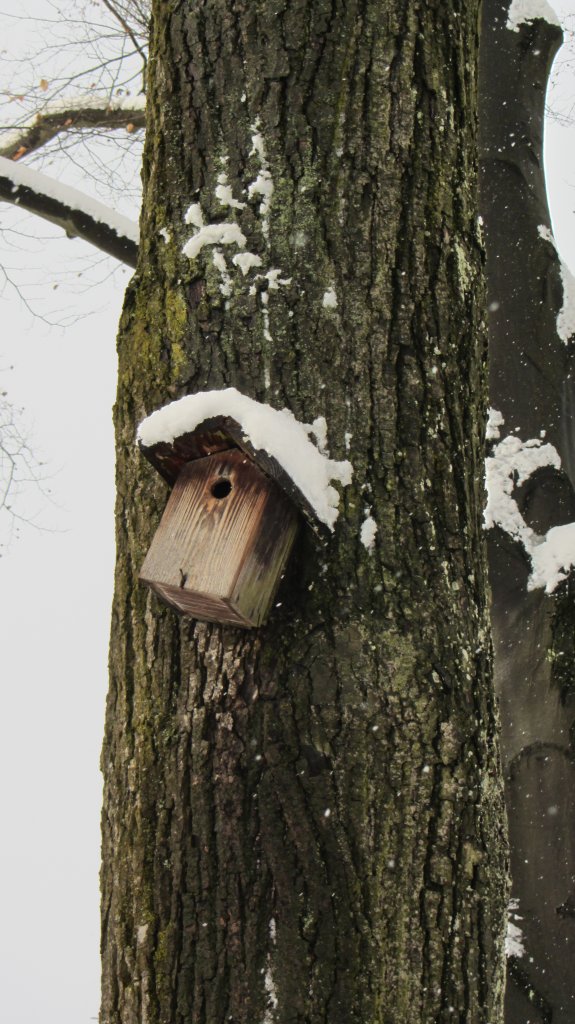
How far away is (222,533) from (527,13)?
10.1ft

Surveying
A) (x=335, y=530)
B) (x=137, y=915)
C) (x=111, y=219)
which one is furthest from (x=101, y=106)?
(x=137, y=915)

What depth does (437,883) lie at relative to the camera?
1327mm

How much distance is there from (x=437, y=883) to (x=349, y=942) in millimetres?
162

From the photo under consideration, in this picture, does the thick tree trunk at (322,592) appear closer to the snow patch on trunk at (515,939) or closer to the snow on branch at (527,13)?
the snow patch on trunk at (515,939)

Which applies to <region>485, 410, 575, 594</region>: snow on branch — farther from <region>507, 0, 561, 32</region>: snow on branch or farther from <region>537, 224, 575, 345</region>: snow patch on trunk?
<region>507, 0, 561, 32</region>: snow on branch

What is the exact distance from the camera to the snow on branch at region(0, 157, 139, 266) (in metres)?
3.69

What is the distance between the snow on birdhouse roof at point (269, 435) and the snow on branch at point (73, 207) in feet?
8.31

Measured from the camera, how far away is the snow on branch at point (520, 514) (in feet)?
9.57

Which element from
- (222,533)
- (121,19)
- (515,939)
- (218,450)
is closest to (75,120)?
(121,19)

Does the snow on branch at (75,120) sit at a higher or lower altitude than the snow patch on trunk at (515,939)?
higher

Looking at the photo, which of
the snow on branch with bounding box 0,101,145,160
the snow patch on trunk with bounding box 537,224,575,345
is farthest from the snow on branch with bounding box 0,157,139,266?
the snow patch on trunk with bounding box 537,224,575,345

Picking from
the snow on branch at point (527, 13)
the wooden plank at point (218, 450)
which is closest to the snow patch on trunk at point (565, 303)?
the snow on branch at point (527, 13)

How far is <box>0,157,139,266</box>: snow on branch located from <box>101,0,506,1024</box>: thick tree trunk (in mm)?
2126

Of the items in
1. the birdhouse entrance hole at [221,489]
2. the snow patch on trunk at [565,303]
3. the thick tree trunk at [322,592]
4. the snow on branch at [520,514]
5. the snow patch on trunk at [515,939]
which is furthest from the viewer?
the snow patch on trunk at [565,303]
